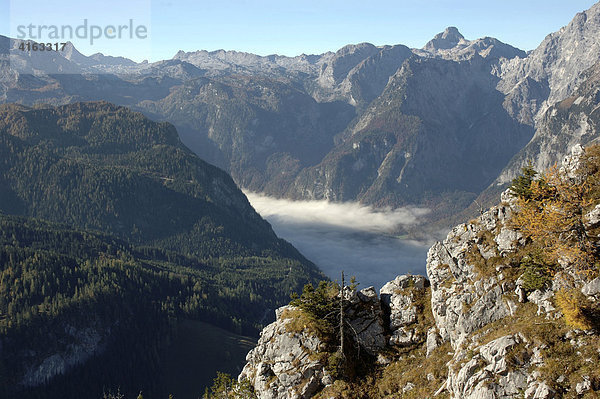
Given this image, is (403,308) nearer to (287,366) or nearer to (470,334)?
(470,334)

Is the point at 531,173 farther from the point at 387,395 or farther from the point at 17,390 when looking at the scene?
the point at 17,390

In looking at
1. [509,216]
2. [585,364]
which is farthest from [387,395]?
[509,216]

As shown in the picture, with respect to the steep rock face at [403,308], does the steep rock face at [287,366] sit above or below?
below

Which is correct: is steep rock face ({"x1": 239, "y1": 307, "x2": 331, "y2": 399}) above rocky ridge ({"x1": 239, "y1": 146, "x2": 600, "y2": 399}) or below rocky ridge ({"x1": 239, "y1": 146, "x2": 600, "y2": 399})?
below

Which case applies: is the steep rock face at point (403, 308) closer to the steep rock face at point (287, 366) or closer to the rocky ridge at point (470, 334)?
the rocky ridge at point (470, 334)

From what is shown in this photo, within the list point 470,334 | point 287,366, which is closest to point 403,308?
point 470,334

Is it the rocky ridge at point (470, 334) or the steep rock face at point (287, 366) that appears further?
the steep rock face at point (287, 366)

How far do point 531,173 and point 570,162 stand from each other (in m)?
5.15

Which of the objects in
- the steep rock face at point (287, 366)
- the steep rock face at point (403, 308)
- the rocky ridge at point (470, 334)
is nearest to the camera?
the rocky ridge at point (470, 334)

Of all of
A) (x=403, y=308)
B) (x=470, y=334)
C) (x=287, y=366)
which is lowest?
(x=287, y=366)

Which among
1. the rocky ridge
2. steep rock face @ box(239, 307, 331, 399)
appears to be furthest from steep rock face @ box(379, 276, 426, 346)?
steep rock face @ box(239, 307, 331, 399)

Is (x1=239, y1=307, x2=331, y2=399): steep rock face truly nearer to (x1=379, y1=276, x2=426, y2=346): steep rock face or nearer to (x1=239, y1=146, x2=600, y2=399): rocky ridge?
(x1=239, y1=146, x2=600, y2=399): rocky ridge

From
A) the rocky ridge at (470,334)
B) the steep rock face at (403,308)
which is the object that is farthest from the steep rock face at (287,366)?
the steep rock face at (403,308)

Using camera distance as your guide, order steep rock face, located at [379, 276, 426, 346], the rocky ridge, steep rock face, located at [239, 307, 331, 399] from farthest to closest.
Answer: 1. steep rock face, located at [379, 276, 426, 346]
2. steep rock face, located at [239, 307, 331, 399]
3. the rocky ridge
